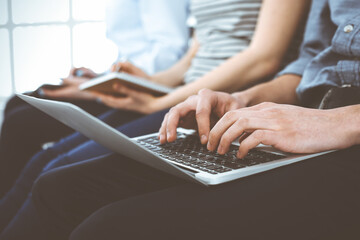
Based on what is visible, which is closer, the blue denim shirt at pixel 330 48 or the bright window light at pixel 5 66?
the blue denim shirt at pixel 330 48

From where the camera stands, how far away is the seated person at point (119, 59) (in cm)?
112

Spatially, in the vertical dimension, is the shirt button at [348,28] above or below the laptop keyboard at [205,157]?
above

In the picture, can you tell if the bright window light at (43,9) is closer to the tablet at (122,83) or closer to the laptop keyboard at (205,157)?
the tablet at (122,83)

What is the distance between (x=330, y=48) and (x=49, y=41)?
102 cm

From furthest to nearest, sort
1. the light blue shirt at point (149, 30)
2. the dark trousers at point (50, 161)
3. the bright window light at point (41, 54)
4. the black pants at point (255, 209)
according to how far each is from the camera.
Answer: the light blue shirt at point (149, 30) → the bright window light at point (41, 54) → the dark trousers at point (50, 161) → the black pants at point (255, 209)

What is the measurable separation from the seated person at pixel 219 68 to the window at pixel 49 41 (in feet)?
0.75

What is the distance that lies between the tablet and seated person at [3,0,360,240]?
1.03 ft

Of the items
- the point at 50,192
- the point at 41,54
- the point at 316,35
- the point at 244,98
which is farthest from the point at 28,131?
the point at 316,35

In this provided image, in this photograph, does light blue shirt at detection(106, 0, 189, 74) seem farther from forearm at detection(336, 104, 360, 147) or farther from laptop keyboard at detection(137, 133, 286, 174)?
forearm at detection(336, 104, 360, 147)

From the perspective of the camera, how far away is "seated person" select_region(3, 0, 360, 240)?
0.33m

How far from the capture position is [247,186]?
0.36 m

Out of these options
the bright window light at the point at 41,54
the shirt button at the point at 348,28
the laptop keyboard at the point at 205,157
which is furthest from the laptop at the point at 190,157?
the bright window light at the point at 41,54

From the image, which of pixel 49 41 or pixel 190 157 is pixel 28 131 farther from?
pixel 190 157

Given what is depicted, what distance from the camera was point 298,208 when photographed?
340 millimetres
